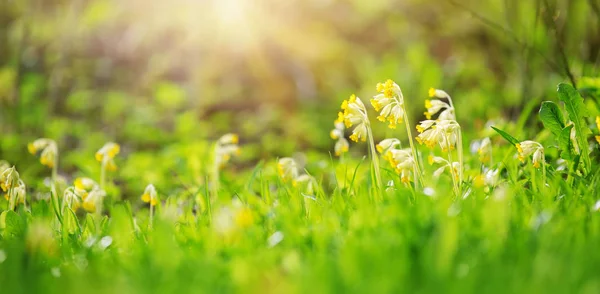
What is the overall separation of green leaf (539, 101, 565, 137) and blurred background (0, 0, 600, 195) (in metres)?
1.99

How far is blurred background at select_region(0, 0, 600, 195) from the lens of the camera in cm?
446

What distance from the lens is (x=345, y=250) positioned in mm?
1188

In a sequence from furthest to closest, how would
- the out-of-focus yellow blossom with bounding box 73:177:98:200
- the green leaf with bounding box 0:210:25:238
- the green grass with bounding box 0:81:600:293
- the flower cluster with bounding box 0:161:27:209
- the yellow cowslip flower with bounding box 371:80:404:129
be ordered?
the out-of-focus yellow blossom with bounding box 73:177:98:200 < the flower cluster with bounding box 0:161:27:209 < the yellow cowslip flower with bounding box 371:80:404:129 < the green leaf with bounding box 0:210:25:238 < the green grass with bounding box 0:81:600:293

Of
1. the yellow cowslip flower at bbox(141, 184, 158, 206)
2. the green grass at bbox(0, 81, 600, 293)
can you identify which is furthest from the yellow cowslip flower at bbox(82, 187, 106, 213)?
the green grass at bbox(0, 81, 600, 293)

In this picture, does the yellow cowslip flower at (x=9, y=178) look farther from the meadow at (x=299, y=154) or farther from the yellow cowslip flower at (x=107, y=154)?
the yellow cowslip flower at (x=107, y=154)

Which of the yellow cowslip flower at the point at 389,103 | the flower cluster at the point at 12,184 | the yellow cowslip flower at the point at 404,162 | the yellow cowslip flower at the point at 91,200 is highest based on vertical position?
the yellow cowslip flower at the point at 389,103

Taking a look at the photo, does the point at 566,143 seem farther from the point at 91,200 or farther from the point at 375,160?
the point at 91,200

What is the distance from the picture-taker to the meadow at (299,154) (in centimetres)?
119

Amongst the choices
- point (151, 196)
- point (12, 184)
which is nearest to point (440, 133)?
point (151, 196)

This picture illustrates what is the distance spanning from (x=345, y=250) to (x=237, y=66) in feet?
16.7

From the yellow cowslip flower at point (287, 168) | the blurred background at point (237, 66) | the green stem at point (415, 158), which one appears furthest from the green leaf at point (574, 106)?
the blurred background at point (237, 66)

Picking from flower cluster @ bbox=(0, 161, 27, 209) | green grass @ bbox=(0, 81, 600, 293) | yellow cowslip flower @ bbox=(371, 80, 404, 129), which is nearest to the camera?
green grass @ bbox=(0, 81, 600, 293)

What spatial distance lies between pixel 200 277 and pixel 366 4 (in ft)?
15.5

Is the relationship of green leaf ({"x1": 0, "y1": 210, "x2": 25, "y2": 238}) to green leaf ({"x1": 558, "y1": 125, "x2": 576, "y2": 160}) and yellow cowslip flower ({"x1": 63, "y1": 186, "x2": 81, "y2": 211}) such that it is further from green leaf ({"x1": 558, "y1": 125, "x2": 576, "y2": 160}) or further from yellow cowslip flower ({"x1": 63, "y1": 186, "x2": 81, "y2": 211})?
green leaf ({"x1": 558, "y1": 125, "x2": 576, "y2": 160})
